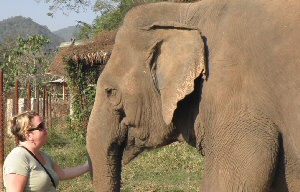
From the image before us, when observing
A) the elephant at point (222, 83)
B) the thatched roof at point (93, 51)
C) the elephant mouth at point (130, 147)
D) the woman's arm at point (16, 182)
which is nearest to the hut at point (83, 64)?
the thatched roof at point (93, 51)

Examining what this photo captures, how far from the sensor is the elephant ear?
4551 millimetres

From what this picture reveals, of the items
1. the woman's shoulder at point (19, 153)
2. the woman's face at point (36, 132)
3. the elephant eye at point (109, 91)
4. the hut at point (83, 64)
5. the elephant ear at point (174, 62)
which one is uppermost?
the elephant ear at point (174, 62)

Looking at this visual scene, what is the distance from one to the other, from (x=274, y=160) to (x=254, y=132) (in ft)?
0.69

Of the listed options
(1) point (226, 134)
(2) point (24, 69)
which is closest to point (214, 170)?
(1) point (226, 134)

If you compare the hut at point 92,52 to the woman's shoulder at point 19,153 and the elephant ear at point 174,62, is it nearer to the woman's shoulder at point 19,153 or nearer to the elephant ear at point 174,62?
the woman's shoulder at point 19,153

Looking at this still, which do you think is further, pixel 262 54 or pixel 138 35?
pixel 138 35

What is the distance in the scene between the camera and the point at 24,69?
33.0 m

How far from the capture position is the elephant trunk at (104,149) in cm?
540

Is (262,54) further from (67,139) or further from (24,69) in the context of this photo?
(24,69)

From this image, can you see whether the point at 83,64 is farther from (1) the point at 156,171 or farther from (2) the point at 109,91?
(2) the point at 109,91

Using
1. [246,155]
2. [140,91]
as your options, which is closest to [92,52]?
[140,91]

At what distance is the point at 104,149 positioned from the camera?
544 cm

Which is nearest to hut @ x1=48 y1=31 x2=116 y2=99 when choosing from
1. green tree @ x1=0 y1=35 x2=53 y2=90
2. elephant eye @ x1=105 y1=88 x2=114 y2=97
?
elephant eye @ x1=105 y1=88 x2=114 y2=97

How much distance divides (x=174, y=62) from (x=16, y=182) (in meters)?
1.41
